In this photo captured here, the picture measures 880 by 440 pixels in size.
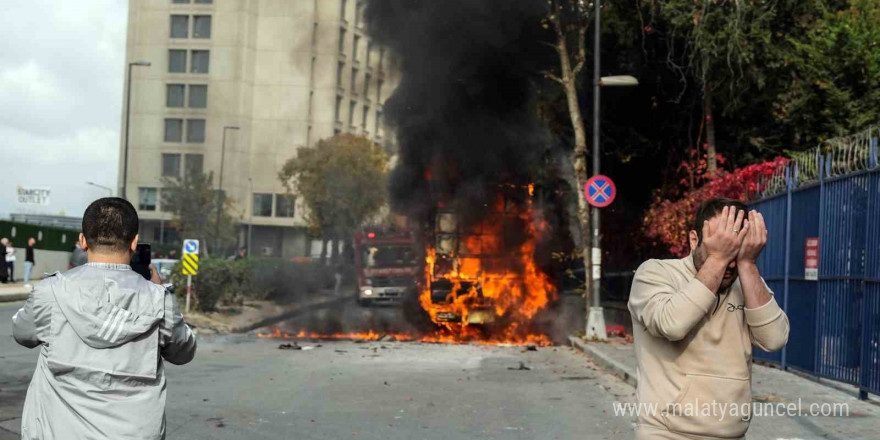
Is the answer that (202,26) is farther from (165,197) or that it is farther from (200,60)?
(165,197)

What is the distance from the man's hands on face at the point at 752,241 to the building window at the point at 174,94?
1549 inches

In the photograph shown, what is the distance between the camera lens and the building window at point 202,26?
37500mm

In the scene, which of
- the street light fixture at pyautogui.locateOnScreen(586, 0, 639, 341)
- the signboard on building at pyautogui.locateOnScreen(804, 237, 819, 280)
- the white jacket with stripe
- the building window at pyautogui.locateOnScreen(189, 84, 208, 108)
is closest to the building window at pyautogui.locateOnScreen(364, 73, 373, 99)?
the street light fixture at pyautogui.locateOnScreen(586, 0, 639, 341)

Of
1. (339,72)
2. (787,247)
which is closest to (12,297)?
(339,72)

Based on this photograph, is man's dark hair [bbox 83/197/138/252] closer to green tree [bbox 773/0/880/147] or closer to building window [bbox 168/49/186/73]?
green tree [bbox 773/0/880/147]

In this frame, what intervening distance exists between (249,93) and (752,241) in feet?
129

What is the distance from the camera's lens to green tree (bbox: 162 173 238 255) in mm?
46688

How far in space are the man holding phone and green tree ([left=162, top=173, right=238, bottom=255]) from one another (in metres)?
43.1

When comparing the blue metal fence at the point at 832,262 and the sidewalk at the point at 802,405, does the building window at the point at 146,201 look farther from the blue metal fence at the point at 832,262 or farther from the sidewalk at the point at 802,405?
the blue metal fence at the point at 832,262

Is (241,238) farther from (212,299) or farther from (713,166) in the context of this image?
(713,166)

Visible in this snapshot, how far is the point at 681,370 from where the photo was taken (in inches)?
123

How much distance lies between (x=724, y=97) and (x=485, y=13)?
7.01 metres

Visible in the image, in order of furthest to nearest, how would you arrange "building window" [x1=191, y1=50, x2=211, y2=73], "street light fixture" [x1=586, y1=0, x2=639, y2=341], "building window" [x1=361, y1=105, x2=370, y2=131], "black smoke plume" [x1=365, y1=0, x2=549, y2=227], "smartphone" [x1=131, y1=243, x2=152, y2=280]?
1. "building window" [x1=191, y1=50, x2=211, y2=73]
2. "building window" [x1=361, y1=105, x2=370, y2=131]
3. "black smoke plume" [x1=365, y1=0, x2=549, y2=227]
4. "street light fixture" [x1=586, y1=0, x2=639, y2=341]
5. "smartphone" [x1=131, y1=243, x2=152, y2=280]

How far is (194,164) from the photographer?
156 feet
